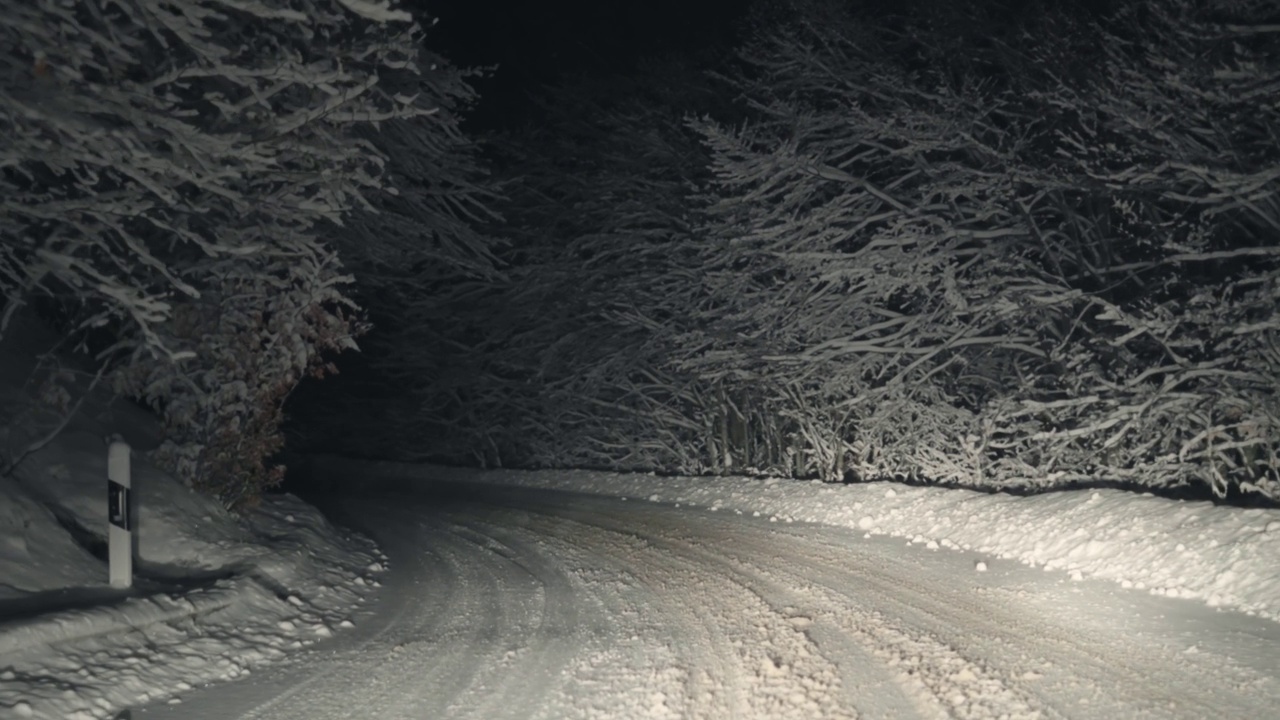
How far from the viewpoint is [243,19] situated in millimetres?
8609

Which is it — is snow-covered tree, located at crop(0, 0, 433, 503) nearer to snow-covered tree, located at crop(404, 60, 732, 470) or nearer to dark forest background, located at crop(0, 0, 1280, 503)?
dark forest background, located at crop(0, 0, 1280, 503)

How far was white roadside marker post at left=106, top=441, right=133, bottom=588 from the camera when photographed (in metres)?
7.31

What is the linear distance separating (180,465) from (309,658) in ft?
14.5

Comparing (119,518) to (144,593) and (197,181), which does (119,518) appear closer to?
(144,593)

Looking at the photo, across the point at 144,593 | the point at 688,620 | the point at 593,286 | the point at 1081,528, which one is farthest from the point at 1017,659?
the point at 593,286

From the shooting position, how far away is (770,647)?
643 centimetres

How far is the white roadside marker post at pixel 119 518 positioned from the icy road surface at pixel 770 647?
66.6 inches

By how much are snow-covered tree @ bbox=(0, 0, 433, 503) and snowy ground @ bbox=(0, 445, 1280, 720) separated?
1.29 metres

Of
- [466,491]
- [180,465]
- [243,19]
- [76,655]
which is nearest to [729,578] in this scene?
[76,655]

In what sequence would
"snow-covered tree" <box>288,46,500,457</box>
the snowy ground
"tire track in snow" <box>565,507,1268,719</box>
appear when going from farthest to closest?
1. "snow-covered tree" <box>288,46,500,457</box>
2. the snowy ground
3. "tire track in snow" <box>565,507,1268,719</box>

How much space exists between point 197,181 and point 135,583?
10.3 ft

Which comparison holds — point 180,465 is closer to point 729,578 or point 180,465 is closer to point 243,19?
point 243,19

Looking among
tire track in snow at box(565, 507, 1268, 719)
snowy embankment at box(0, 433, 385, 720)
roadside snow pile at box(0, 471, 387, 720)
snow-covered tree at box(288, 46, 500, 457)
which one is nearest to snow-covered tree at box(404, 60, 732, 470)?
snow-covered tree at box(288, 46, 500, 457)

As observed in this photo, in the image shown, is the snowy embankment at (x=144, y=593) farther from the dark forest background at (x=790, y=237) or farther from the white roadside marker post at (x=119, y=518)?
the dark forest background at (x=790, y=237)
